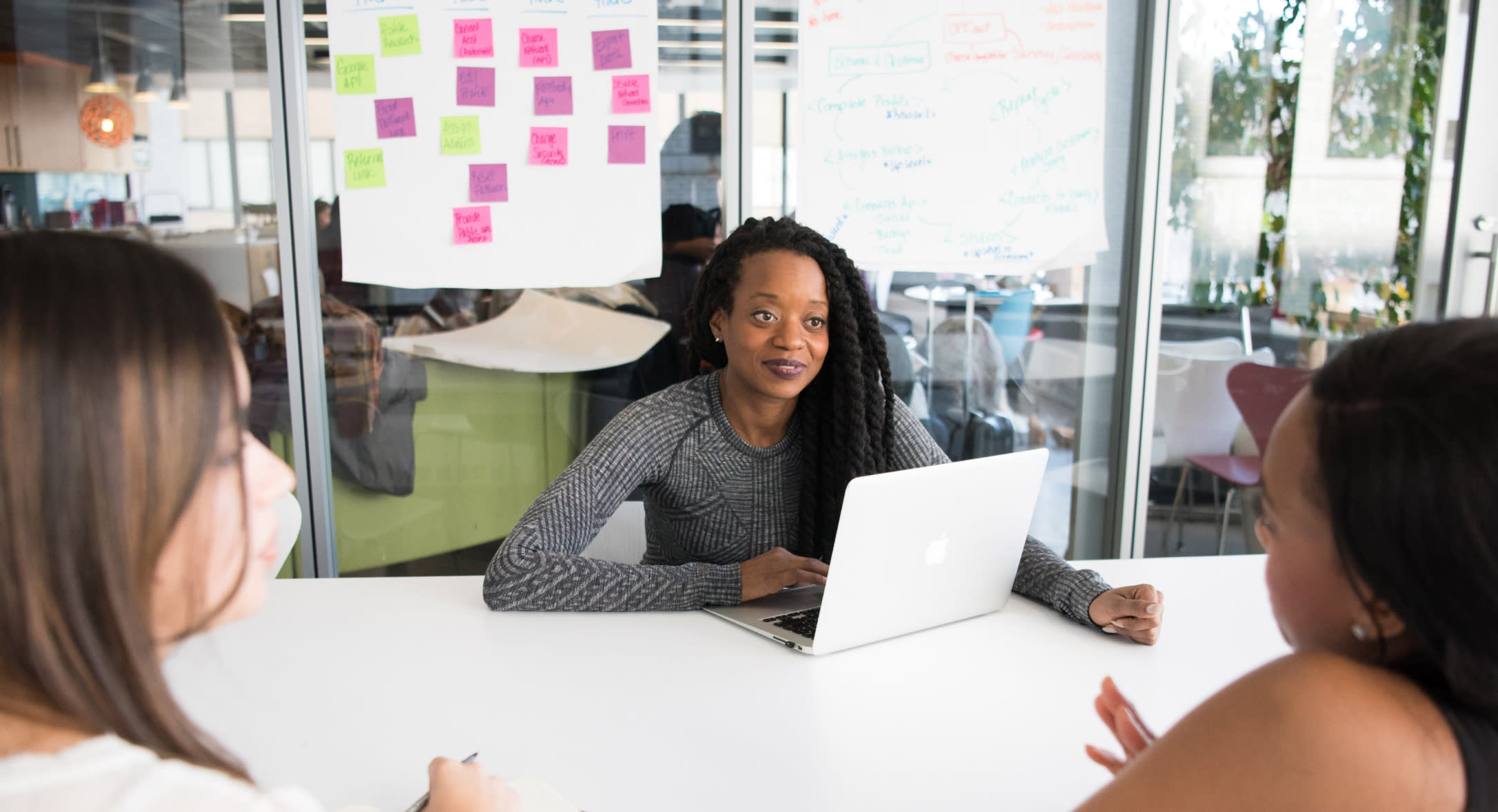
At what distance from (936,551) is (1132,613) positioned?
0.28 m

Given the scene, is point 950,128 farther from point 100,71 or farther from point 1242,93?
point 100,71

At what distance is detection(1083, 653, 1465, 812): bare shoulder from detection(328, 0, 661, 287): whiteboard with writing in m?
2.20

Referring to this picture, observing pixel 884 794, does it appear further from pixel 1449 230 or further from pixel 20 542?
pixel 1449 230

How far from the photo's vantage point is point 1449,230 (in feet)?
10.1

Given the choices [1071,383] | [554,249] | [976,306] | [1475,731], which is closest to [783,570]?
[1475,731]

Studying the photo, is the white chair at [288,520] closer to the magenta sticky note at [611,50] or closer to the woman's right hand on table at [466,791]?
the woman's right hand on table at [466,791]

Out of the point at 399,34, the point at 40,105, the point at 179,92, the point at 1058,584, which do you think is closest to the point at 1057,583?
the point at 1058,584

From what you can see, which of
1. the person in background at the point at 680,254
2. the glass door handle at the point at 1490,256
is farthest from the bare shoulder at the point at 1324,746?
the glass door handle at the point at 1490,256

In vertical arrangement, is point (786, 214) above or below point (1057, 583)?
above

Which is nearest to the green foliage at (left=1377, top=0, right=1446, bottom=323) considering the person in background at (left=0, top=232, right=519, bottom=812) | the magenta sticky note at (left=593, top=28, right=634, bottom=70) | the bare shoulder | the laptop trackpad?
the magenta sticky note at (left=593, top=28, right=634, bottom=70)

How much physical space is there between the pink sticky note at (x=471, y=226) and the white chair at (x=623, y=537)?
0.99 m

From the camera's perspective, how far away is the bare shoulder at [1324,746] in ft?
2.06

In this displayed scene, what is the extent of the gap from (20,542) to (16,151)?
8.26ft

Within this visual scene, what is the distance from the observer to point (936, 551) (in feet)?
4.37
